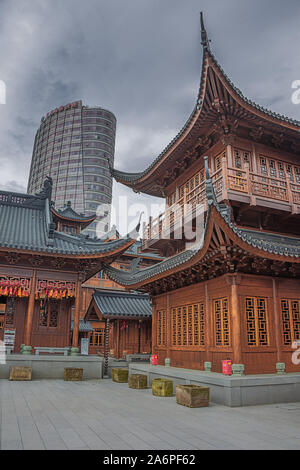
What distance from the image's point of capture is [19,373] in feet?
43.5

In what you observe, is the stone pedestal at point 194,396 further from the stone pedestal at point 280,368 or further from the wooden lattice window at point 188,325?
the wooden lattice window at point 188,325

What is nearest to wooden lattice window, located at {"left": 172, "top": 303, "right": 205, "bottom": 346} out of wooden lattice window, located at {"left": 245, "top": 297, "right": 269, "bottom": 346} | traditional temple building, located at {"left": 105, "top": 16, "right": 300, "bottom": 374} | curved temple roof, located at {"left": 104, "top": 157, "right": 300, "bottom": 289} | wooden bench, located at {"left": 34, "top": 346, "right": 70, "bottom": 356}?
traditional temple building, located at {"left": 105, "top": 16, "right": 300, "bottom": 374}

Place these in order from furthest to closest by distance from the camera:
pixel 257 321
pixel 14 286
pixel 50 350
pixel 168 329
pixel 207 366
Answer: pixel 14 286, pixel 50 350, pixel 168 329, pixel 207 366, pixel 257 321

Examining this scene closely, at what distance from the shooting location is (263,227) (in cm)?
1353

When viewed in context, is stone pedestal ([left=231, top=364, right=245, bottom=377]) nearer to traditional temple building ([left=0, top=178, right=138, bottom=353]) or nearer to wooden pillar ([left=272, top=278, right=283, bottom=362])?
wooden pillar ([left=272, top=278, right=283, bottom=362])

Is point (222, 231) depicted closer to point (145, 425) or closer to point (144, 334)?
point (145, 425)

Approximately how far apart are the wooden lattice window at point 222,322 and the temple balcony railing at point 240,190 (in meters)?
3.46

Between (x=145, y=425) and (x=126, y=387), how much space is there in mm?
6327

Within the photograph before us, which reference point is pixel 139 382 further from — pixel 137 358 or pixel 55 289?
pixel 137 358

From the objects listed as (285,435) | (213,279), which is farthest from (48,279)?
(285,435)

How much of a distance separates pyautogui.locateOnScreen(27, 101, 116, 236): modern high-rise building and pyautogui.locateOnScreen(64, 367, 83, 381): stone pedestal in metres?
60.7

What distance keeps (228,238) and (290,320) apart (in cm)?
399

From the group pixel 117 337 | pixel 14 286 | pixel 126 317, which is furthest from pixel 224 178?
pixel 117 337

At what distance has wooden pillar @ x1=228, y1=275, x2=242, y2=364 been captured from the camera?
10.1m
